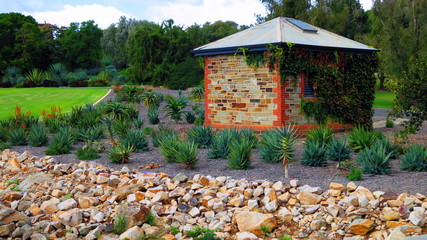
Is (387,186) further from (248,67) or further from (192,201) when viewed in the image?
(248,67)

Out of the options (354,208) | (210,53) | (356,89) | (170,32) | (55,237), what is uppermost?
(170,32)

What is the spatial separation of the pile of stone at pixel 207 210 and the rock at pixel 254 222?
0.05 ft

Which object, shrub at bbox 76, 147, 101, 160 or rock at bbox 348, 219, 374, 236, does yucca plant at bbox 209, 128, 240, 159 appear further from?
rock at bbox 348, 219, 374, 236

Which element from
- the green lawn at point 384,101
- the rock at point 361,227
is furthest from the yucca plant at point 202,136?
the green lawn at point 384,101

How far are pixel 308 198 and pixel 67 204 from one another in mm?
4239

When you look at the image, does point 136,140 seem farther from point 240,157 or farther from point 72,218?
point 72,218

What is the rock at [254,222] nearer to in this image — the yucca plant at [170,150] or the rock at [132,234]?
the rock at [132,234]

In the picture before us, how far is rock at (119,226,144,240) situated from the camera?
6.89m

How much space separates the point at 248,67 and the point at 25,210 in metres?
8.99

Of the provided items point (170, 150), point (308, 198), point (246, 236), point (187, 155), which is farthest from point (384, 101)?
point (246, 236)

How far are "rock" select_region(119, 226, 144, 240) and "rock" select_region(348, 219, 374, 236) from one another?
304 centimetres

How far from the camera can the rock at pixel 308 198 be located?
24.3ft

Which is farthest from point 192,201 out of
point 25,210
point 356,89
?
→ point 356,89

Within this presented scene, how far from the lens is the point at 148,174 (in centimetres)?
954
